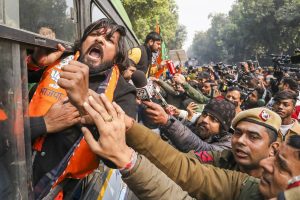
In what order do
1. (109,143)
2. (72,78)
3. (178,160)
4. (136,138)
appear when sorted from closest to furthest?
(109,143) → (72,78) → (136,138) → (178,160)

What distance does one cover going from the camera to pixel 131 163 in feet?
4.37

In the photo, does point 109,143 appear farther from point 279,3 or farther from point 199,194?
point 279,3

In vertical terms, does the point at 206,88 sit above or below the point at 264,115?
below

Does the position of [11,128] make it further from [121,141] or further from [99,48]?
[99,48]

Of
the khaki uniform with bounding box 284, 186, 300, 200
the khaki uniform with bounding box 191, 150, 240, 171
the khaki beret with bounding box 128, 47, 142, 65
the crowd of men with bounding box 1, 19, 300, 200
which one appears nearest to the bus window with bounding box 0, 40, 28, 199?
the crowd of men with bounding box 1, 19, 300, 200

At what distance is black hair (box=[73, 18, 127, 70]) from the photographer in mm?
2002

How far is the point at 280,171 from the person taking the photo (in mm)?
1511

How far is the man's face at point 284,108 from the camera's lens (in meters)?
4.64

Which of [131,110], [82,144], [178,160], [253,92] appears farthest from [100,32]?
[253,92]

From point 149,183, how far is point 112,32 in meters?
0.92

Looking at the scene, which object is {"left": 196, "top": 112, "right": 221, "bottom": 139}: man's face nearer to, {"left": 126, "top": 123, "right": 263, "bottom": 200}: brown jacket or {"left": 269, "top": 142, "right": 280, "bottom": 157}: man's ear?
{"left": 269, "top": 142, "right": 280, "bottom": 157}: man's ear

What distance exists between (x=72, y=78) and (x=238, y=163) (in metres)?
1.49

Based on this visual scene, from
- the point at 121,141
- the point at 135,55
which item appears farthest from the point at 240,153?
the point at 135,55

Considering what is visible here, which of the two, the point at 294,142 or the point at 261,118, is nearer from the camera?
the point at 294,142
